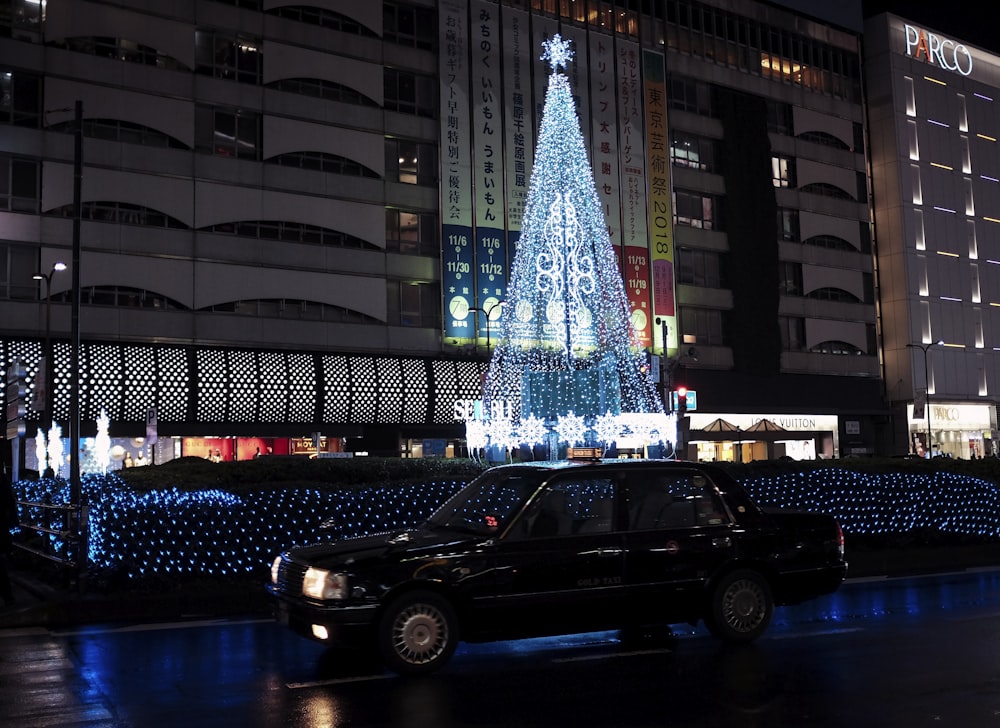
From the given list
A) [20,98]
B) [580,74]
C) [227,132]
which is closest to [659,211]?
[580,74]

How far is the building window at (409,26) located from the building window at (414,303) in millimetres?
11651

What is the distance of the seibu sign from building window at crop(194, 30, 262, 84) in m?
43.6

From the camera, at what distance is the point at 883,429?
65.1 m

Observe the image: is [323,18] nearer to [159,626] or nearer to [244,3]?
[244,3]

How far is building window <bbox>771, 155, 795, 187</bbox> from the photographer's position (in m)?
61.2

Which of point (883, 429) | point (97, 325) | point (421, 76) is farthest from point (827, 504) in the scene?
point (883, 429)

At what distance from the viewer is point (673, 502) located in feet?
30.4

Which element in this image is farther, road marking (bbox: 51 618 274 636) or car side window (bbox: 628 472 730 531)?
road marking (bbox: 51 618 274 636)

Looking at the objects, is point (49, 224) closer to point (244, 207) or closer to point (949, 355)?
point (244, 207)

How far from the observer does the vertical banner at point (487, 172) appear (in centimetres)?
5003

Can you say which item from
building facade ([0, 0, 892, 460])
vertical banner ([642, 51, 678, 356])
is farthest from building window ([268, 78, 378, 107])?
vertical banner ([642, 51, 678, 356])

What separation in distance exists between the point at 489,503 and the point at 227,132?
39723 millimetres

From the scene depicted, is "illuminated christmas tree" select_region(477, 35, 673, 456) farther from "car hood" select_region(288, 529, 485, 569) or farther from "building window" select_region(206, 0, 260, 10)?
"building window" select_region(206, 0, 260, 10)

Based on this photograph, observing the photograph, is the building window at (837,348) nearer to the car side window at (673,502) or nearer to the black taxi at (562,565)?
the black taxi at (562,565)
